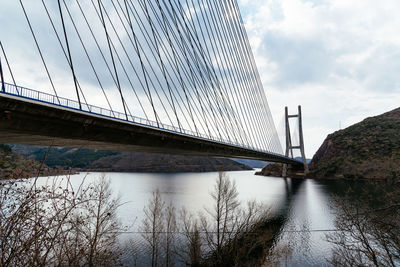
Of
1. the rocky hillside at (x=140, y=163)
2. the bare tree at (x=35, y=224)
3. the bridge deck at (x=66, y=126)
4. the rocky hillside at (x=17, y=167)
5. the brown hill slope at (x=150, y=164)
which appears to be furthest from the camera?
the brown hill slope at (x=150, y=164)

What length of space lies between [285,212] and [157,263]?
20665 millimetres

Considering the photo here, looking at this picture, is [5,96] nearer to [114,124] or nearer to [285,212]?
[114,124]

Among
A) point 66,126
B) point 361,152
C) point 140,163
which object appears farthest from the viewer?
point 140,163

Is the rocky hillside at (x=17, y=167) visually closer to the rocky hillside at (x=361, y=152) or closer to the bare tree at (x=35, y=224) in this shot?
the bare tree at (x=35, y=224)

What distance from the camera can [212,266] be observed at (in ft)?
50.2

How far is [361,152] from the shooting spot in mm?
75125

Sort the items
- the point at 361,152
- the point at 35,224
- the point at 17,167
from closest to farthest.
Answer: the point at 35,224 < the point at 17,167 < the point at 361,152

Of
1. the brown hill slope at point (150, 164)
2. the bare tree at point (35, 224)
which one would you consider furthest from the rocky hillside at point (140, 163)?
the bare tree at point (35, 224)

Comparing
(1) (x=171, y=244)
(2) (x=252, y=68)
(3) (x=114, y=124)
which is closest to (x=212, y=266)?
(1) (x=171, y=244)

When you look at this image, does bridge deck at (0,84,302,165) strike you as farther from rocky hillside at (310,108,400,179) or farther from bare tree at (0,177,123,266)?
rocky hillside at (310,108,400,179)

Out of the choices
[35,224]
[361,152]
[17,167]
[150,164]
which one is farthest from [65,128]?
[150,164]

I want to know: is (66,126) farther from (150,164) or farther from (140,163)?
(140,163)

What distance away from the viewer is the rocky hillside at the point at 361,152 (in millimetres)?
64938

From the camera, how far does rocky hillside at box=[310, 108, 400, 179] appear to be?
64938mm
